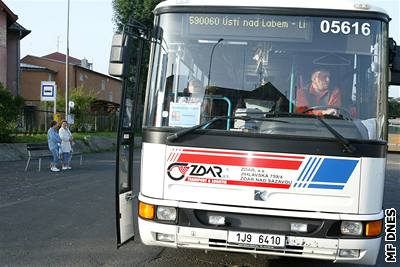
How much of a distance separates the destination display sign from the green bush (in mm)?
16526

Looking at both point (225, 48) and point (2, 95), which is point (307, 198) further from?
point (2, 95)

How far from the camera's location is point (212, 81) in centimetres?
514

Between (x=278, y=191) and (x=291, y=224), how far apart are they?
1.09 ft

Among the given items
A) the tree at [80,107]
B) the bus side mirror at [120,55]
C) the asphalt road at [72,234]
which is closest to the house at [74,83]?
the tree at [80,107]

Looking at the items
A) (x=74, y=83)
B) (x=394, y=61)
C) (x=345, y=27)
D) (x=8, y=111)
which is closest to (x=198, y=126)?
(x=345, y=27)

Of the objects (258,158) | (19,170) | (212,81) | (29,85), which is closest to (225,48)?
(212,81)

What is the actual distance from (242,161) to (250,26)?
4.55 feet

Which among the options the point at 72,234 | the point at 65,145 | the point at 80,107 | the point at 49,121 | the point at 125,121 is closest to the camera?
the point at 125,121

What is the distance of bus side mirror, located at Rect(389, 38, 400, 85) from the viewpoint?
5.33 m

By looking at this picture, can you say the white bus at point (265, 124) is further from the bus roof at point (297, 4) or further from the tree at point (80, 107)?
the tree at point (80, 107)

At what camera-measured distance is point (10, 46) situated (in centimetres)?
3856

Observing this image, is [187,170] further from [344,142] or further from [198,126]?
[344,142]

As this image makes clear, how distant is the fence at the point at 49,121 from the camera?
80.6 ft

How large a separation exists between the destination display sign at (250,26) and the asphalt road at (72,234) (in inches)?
109
